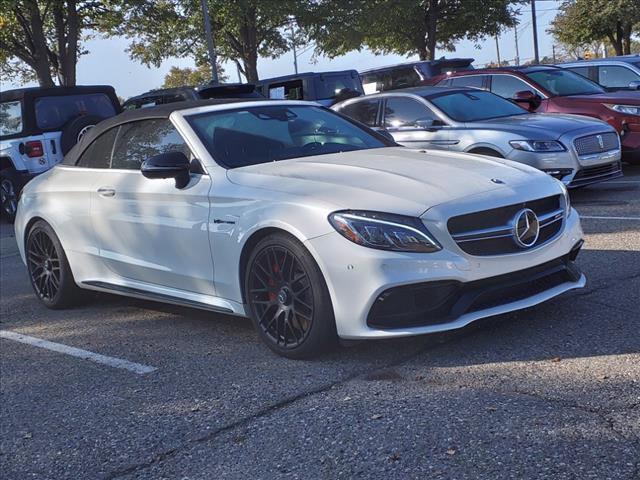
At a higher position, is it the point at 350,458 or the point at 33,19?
the point at 33,19

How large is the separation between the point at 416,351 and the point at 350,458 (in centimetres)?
135

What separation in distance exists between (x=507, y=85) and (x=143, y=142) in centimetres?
827

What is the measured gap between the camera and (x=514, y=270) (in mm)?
4562

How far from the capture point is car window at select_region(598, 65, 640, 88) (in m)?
14.3

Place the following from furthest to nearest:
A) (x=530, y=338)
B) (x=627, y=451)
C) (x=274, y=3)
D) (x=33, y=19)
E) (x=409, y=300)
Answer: (x=274, y=3), (x=33, y=19), (x=530, y=338), (x=409, y=300), (x=627, y=451)

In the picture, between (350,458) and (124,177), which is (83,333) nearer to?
(124,177)

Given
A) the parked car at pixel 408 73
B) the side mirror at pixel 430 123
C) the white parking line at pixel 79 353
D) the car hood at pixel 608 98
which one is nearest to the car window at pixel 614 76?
the car hood at pixel 608 98

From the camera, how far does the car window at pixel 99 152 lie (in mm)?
6328

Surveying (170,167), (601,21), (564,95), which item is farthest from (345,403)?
(601,21)

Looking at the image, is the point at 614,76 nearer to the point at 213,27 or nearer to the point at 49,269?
the point at 49,269

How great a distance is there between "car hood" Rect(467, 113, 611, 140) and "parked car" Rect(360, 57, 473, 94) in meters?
7.20

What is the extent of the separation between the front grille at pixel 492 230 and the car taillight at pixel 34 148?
9400 mm

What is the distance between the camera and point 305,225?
454 centimetres

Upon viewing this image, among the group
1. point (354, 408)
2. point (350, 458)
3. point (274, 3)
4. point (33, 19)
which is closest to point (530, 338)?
point (354, 408)
